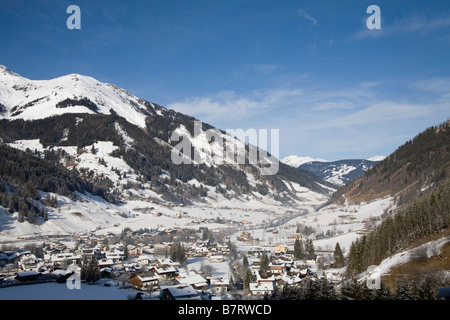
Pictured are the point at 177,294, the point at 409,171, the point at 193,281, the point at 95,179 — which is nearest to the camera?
the point at 177,294

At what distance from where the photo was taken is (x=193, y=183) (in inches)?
7347

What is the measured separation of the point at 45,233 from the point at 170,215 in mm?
50024

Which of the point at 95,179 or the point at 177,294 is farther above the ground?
the point at 95,179

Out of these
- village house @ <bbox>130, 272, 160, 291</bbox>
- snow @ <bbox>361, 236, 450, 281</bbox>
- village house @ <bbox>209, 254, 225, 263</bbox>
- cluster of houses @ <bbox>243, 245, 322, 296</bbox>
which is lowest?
village house @ <bbox>209, 254, 225, 263</bbox>

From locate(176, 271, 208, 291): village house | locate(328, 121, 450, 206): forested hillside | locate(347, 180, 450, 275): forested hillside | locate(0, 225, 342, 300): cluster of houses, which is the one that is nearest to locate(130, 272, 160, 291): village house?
locate(0, 225, 342, 300): cluster of houses

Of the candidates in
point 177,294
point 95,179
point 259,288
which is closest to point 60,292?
point 177,294

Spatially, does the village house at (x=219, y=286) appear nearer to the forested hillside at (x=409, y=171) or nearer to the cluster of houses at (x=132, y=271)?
the cluster of houses at (x=132, y=271)

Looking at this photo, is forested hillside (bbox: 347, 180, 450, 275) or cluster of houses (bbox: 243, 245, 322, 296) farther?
forested hillside (bbox: 347, 180, 450, 275)

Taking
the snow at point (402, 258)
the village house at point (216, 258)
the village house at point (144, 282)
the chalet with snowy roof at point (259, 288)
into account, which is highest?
the snow at point (402, 258)

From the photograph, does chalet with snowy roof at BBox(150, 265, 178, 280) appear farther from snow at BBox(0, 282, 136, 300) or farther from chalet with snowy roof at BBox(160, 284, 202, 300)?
chalet with snowy roof at BBox(160, 284, 202, 300)

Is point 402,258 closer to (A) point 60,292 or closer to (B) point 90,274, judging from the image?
(B) point 90,274

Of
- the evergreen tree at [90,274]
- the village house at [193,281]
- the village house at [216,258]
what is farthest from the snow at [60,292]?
the village house at [216,258]
